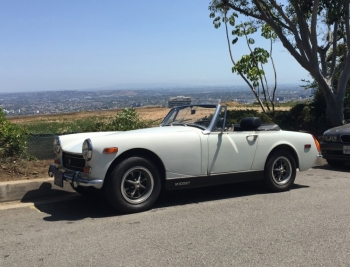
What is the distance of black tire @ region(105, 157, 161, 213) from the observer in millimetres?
5867

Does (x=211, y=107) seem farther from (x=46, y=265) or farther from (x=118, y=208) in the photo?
(x=46, y=265)

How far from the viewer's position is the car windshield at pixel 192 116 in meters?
6.90

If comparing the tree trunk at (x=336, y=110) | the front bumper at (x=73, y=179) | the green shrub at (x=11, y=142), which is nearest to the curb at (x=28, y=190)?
the front bumper at (x=73, y=179)

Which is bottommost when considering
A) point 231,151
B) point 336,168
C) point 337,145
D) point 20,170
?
point 336,168

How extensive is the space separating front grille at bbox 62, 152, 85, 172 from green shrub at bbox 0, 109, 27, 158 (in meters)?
1.91

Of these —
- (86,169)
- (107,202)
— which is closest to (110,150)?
(86,169)

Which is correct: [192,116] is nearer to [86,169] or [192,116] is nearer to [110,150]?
[110,150]

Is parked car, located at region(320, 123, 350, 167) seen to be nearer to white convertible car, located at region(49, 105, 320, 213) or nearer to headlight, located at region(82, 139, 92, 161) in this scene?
white convertible car, located at region(49, 105, 320, 213)

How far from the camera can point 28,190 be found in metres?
6.97

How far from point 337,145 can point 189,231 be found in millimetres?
5268

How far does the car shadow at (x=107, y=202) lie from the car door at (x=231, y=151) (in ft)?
1.72

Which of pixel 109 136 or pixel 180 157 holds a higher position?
pixel 109 136

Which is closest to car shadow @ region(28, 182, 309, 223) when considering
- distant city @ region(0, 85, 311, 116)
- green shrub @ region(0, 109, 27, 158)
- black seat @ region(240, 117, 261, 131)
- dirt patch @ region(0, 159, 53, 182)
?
dirt patch @ region(0, 159, 53, 182)

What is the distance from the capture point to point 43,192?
7098 mm
